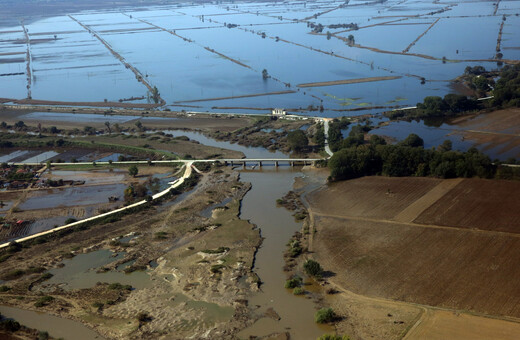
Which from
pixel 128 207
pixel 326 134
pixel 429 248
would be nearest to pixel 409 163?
pixel 429 248

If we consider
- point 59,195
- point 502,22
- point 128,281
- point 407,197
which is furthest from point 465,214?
point 502,22

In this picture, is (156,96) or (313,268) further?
(156,96)

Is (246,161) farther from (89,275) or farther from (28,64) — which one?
(28,64)

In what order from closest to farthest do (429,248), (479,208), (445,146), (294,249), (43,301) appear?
1. (43,301)
2. (429,248)
3. (294,249)
4. (479,208)
5. (445,146)

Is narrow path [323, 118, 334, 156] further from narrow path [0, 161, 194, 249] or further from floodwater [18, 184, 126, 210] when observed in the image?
floodwater [18, 184, 126, 210]

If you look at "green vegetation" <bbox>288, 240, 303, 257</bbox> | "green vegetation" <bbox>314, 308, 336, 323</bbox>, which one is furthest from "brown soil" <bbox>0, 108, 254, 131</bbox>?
"green vegetation" <bbox>314, 308, 336, 323</bbox>

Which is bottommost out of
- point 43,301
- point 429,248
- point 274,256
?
point 43,301

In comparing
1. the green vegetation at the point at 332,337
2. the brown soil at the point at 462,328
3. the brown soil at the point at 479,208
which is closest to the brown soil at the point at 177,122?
the brown soil at the point at 479,208

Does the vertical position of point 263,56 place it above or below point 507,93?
above

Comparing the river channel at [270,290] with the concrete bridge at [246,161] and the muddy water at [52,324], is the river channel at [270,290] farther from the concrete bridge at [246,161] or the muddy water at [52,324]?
the concrete bridge at [246,161]
